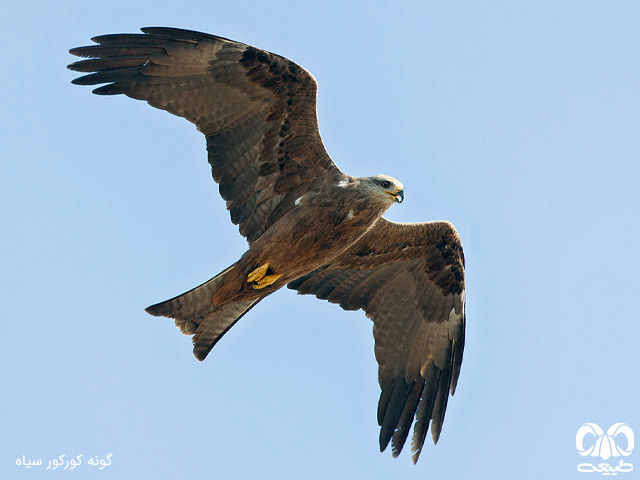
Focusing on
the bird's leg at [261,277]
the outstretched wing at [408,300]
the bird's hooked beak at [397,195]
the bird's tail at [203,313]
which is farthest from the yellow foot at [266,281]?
the bird's hooked beak at [397,195]

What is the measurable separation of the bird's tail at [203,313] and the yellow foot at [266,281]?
15.7 inches

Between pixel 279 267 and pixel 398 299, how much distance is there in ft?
8.22

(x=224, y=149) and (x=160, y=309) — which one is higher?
(x=224, y=149)

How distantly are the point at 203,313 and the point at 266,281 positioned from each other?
0.94m

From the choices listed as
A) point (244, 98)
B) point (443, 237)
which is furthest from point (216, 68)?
point (443, 237)

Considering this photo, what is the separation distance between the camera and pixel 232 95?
14266mm

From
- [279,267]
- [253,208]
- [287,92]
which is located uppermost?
[287,92]

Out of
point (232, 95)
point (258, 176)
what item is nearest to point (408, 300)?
point (258, 176)

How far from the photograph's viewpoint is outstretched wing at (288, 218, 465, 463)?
15.2 m

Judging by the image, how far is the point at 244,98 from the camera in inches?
560

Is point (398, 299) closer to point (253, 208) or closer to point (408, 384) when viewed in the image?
point (408, 384)

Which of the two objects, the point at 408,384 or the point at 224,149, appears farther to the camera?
the point at 408,384

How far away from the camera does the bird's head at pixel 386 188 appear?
44.9 ft

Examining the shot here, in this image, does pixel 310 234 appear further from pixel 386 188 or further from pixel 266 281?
pixel 386 188
